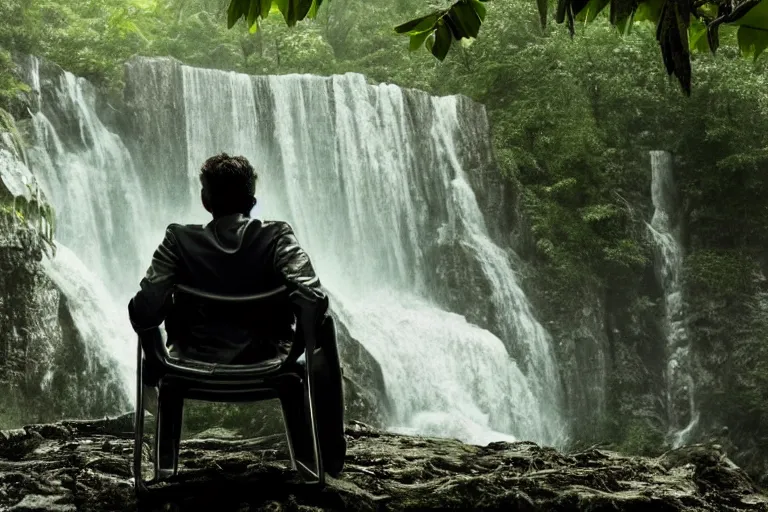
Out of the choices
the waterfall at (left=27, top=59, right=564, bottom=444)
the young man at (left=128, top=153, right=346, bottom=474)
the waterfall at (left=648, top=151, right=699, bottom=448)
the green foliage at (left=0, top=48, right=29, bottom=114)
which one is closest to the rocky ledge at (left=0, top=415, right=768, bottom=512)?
the young man at (left=128, top=153, right=346, bottom=474)

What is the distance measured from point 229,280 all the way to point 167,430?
1.64 feet

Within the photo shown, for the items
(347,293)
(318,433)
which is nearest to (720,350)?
(347,293)

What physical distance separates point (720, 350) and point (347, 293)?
4.85 metres

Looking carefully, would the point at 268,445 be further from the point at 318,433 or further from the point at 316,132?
the point at 316,132

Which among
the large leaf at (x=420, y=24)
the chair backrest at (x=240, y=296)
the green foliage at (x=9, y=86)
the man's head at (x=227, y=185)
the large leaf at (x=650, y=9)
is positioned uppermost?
the green foliage at (x=9, y=86)

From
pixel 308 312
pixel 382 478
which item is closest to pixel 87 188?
pixel 382 478

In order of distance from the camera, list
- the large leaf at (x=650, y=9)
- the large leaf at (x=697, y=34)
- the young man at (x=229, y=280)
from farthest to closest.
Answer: the young man at (x=229, y=280) < the large leaf at (x=697, y=34) < the large leaf at (x=650, y=9)

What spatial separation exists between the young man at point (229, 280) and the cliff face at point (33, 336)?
5.75m

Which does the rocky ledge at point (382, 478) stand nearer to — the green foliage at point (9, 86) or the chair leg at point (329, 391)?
the chair leg at point (329, 391)

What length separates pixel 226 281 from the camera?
2.49m

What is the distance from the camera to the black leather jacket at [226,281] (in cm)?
245

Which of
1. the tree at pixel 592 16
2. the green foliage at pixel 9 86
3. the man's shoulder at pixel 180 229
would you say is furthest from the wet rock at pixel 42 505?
the green foliage at pixel 9 86

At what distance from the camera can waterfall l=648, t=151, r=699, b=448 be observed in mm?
11539

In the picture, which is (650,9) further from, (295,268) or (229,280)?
(229,280)
